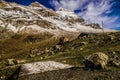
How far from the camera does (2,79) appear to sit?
80750 millimetres

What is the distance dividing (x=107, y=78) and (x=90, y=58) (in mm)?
18020

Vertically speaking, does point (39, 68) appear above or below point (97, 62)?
below

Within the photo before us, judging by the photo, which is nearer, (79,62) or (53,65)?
(53,65)

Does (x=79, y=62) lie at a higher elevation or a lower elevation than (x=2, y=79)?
higher

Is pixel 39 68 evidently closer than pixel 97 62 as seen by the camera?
No

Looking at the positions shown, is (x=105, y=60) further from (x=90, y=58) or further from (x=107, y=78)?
(x=107, y=78)

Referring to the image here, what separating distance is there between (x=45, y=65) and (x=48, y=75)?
16.5 meters

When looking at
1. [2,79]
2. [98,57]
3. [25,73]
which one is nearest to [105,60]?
[98,57]

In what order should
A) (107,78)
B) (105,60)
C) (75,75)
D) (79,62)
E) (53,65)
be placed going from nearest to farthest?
(107,78), (75,75), (105,60), (53,65), (79,62)

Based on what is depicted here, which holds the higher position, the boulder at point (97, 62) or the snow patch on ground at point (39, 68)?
the boulder at point (97, 62)

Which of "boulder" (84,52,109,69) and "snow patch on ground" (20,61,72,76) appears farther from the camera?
"snow patch on ground" (20,61,72,76)

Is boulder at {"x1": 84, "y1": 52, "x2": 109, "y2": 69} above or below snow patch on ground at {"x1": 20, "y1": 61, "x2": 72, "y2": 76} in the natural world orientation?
above

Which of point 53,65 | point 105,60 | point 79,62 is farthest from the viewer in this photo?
point 79,62

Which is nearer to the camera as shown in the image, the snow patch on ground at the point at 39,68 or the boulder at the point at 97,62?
the boulder at the point at 97,62
